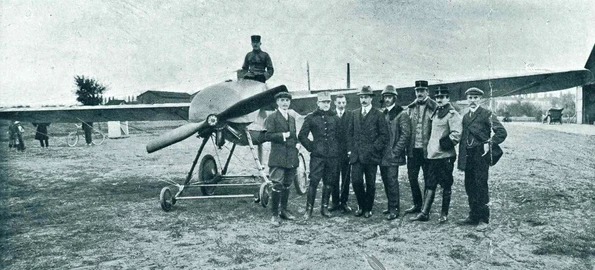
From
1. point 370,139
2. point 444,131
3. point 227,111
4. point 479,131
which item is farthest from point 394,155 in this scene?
point 227,111

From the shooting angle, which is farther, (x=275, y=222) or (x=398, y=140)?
(x=398, y=140)

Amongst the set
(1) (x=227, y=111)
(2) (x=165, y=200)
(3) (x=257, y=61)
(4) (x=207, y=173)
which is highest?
(3) (x=257, y=61)

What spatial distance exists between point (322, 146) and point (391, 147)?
1021 mm

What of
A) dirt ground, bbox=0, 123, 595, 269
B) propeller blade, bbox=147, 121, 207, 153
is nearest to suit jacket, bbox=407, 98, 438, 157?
dirt ground, bbox=0, 123, 595, 269

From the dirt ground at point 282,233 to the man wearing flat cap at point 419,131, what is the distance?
0.71 metres

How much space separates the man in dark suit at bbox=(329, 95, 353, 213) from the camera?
6.04 meters

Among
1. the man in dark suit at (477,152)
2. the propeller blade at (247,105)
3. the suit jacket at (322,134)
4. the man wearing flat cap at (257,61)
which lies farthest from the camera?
the man wearing flat cap at (257,61)

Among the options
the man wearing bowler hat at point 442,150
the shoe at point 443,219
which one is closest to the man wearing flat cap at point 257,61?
the man wearing bowler hat at point 442,150

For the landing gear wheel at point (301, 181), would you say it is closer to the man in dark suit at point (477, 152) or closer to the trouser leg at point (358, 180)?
the trouser leg at point (358, 180)

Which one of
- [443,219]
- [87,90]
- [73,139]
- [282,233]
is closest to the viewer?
[282,233]

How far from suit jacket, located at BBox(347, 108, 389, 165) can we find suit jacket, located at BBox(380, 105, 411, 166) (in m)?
0.10

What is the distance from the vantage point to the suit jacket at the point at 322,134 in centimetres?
586

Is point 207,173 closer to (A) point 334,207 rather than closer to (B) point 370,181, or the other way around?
(A) point 334,207

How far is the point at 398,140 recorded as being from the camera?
573 centimetres
